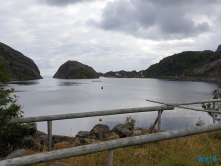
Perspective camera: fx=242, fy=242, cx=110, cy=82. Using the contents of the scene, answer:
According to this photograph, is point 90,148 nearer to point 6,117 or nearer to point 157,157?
point 157,157

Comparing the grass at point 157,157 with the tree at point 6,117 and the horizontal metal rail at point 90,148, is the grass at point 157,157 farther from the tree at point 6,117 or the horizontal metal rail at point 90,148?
the tree at point 6,117

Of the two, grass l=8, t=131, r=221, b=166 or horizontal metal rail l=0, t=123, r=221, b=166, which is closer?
horizontal metal rail l=0, t=123, r=221, b=166

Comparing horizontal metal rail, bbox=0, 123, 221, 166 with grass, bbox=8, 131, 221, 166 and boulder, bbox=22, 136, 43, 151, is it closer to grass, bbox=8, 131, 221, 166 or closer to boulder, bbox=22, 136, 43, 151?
grass, bbox=8, 131, 221, 166

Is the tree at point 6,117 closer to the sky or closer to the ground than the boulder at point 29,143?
closer to the sky

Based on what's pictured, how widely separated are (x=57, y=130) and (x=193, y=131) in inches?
907

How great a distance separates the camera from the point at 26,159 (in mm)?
2594

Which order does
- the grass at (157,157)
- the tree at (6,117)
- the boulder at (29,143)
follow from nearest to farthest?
1. the grass at (157,157)
2. the tree at (6,117)
3. the boulder at (29,143)

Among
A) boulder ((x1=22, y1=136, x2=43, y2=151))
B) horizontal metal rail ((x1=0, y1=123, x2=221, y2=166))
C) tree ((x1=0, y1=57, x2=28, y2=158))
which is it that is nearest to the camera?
horizontal metal rail ((x1=0, y1=123, x2=221, y2=166))

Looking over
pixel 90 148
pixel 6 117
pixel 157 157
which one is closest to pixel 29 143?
pixel 6 117

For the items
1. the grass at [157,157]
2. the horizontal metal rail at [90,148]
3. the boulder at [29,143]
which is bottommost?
the boulder at [29,143]

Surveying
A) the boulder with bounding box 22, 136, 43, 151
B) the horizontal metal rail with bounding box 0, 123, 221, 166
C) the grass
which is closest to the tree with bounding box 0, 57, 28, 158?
the boulder with bounding box 22, 136, 43, 151

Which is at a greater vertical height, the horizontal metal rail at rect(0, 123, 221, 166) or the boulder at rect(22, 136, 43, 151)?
the horizontal metal rail at rect(0, 123, 221, 166)

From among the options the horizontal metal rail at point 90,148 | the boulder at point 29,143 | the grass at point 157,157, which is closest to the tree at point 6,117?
the boulder at point 29,143

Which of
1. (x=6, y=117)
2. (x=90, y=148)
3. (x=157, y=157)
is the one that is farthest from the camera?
(x=6, y=117)
